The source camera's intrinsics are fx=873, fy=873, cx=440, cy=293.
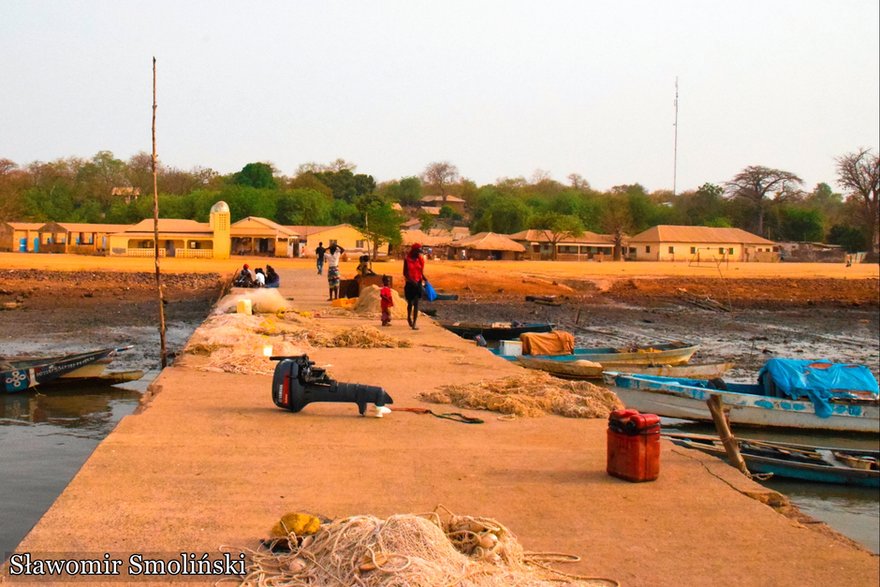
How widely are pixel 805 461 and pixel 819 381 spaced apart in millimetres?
3316

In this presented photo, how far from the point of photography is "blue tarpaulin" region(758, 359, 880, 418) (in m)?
14.3

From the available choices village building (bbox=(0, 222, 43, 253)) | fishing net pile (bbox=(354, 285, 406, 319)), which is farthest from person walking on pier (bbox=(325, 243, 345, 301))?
village building (bbox=(0, 222, 43, 253))

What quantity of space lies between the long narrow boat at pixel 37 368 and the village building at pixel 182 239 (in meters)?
50.0

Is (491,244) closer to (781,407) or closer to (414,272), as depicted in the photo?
(414,272)

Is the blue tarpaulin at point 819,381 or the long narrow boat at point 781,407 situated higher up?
the blue tarpaulin at point 819,381

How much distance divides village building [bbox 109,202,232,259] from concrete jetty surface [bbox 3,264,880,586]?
2234 inches

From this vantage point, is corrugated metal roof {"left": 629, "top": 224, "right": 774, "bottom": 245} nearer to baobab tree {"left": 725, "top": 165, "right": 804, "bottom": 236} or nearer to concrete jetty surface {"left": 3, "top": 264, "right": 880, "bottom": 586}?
baobab tree {"left": 725, "top": 165, "right": 804, "bottom": 236}

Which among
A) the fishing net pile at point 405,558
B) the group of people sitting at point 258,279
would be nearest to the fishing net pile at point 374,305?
the group of people sitting at point 258,279

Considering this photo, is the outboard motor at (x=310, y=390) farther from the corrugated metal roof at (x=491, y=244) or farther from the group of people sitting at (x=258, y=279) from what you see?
the corrugated metal roof at (x=491, y=244)

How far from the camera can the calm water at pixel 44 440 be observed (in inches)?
351

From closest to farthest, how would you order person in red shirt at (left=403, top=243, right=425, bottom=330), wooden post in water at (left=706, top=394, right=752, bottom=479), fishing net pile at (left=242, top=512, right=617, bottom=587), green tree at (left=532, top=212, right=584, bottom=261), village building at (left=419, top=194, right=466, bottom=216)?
fishing net pile at (left=242, top=512, right=617, bottom=587)
wooden post in water at (left=706, top=394, right=752, bottom=479)
person in red shirt at (left=403, top=243, right=425, bottom=330)
green tree at (left=532, top=212, right=584, bottom=261)
village building at (left=419, top=194, right=466, bottom=216)

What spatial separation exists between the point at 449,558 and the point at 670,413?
35.8 feet

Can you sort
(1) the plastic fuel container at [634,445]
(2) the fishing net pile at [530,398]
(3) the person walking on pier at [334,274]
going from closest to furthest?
(1) the plastic fuel container at [634,445], (2) the fishing net pile at [530,398], (3) the person walking on pier at [334,274]

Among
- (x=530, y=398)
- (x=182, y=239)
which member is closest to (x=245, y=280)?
(x=530, y=398)
